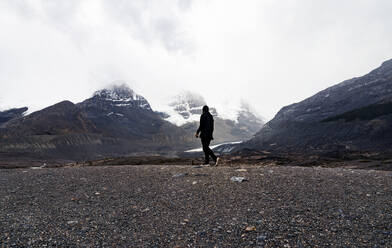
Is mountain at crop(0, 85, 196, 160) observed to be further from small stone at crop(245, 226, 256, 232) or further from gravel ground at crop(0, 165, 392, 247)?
small stone at crop(245, 226, 256, 232)

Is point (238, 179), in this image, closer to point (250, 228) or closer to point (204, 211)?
point (204, 211)

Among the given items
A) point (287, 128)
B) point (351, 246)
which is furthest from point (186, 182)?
point (287, 128)

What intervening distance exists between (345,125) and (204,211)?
84120 mm

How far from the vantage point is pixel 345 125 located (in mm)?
76312

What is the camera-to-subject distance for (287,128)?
10356 cm

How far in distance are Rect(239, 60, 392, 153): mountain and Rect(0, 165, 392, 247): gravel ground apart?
52347 mm

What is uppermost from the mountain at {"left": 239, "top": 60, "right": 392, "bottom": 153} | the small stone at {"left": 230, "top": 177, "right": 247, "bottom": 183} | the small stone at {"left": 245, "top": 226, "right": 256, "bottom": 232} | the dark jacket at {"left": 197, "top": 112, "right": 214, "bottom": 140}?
the mountain at {"left": 239, "top": 60, "right": 392, "bottom": 153}

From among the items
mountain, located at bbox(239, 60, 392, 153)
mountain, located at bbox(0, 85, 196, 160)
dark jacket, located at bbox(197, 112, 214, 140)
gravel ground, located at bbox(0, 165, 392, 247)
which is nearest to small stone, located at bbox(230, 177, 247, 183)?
gravel ground, located at bbox(0, 165, 392, 247)

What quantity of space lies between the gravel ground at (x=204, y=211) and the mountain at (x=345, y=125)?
172 feet

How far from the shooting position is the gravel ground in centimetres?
489

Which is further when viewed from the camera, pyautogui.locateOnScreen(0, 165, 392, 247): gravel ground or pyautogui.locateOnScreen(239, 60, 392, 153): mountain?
pyautogui.locateOnScreen(239, 60, 392, 153): mountain

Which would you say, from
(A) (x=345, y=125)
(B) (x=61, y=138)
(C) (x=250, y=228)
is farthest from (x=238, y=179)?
(B) (x=61, y=138)

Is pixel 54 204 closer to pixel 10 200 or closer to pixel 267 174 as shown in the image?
pixel 10 200

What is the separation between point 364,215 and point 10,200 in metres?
9.77
